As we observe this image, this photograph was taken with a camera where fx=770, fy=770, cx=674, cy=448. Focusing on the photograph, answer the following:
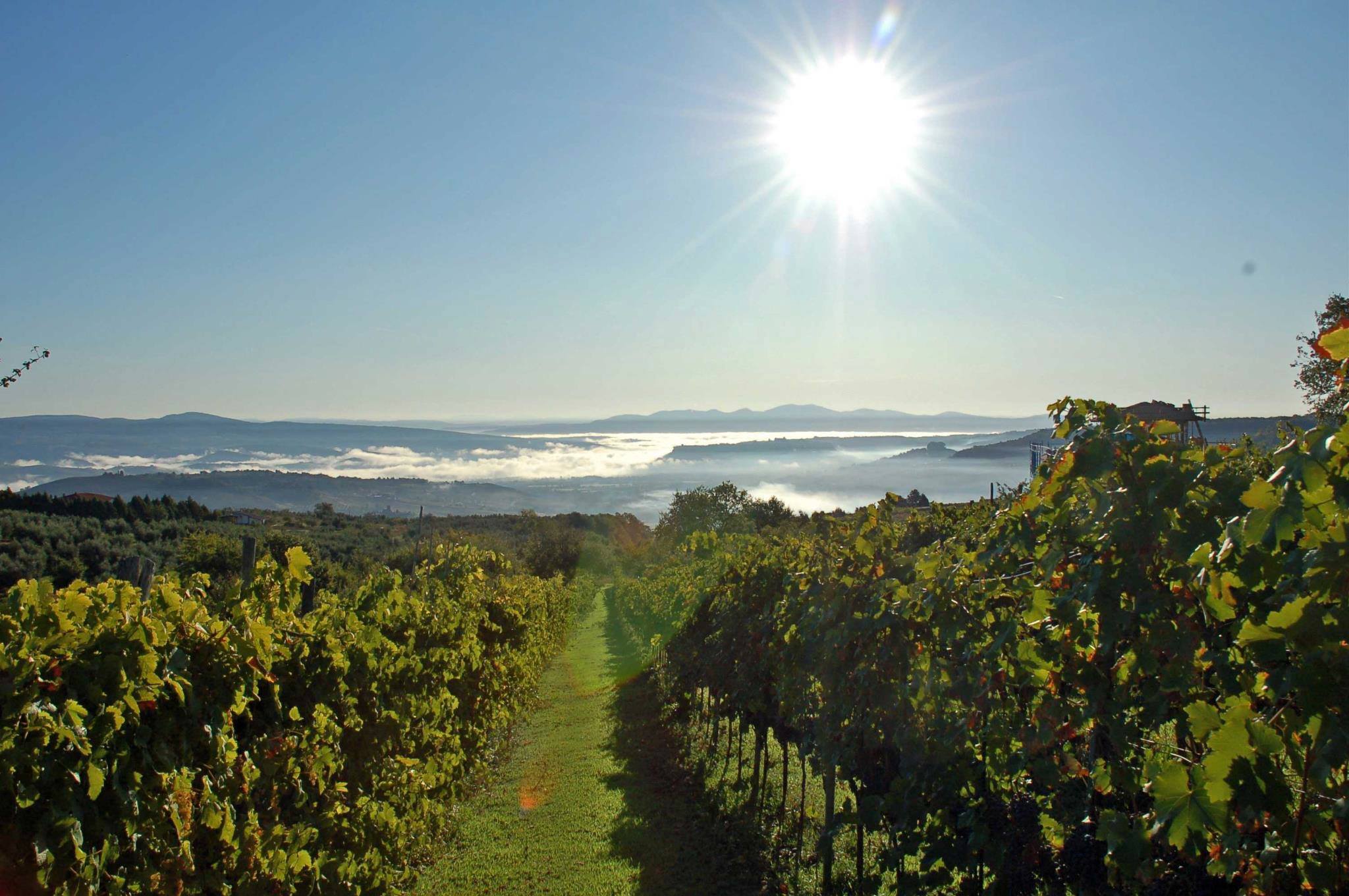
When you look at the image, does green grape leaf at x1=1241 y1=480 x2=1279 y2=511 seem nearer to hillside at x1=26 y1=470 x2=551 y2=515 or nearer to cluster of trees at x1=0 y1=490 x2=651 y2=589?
cluster of trees at x1=0 y1=490 x2=651 y2=589

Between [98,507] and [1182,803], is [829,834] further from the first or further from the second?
[98,507]

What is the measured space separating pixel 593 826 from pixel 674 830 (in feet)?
2.83

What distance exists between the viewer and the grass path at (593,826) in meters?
6.57

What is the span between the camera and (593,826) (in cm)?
806

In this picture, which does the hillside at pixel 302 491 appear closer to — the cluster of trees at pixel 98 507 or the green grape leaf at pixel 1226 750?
the cluster of trees at pixel 98 507

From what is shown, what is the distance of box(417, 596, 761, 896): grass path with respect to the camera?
657cm

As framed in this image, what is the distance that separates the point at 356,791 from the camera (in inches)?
195

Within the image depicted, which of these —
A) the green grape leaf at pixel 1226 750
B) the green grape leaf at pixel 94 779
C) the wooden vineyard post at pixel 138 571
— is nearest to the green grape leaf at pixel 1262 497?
the green grape leaf at pixel 1226 750

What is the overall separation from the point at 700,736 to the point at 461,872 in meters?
5.65

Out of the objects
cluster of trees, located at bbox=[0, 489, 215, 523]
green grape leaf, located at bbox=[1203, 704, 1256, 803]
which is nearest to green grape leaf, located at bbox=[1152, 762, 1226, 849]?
green grape leaf, located at bbox=[1203, 704, 1256, 803]

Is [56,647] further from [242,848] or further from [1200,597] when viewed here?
[1200,597]

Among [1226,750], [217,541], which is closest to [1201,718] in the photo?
[1226,750]

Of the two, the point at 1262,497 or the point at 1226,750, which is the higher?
the point at 1262,497

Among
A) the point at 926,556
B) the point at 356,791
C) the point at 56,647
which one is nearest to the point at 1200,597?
the point at 926,556
